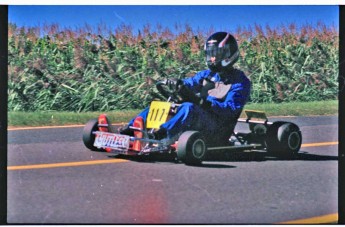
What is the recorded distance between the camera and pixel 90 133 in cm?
860

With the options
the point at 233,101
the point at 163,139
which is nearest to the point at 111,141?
the point at 163,139

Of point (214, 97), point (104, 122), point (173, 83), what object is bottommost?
point (104, 122)

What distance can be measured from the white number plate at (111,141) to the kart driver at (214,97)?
8 cm

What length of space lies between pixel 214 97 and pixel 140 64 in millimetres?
795

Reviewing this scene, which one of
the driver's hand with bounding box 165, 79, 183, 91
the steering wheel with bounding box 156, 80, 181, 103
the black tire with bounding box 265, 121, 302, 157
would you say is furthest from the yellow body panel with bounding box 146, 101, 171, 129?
the black tire with bounding box 265, 121, 302, 157

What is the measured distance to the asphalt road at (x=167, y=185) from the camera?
24.0ft

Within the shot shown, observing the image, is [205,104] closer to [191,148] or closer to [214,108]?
[214,108]

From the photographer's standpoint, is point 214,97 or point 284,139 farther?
point 284,139

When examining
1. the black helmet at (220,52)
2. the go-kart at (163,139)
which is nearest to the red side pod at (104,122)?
the go-kart at (163,139)

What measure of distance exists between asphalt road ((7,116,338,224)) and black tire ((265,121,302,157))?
0.29 ft

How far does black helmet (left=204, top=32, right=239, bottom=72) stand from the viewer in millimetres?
8258

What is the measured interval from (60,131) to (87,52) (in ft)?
3.26

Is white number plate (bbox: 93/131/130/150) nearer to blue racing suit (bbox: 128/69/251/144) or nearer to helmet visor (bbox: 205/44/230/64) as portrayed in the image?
blue racing suit (bbox: 128/69/251/144)
